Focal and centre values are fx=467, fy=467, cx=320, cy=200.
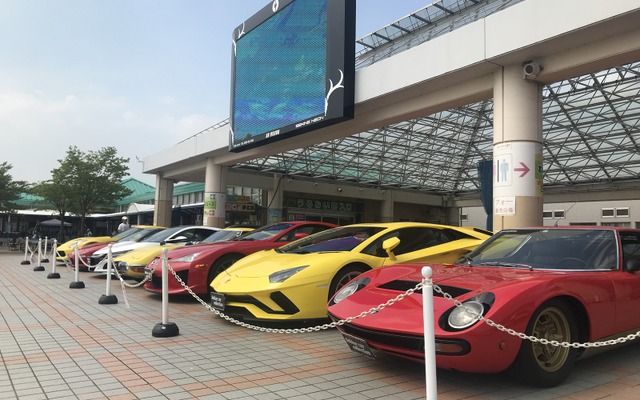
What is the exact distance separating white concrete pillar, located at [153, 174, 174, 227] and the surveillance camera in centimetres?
2304

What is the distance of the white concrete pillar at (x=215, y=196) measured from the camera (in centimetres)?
2089

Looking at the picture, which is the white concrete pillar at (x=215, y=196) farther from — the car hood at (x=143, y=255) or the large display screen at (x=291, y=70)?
the car hood at (x=143, y=255)

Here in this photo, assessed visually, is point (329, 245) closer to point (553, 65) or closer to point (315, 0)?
point (553, 65)

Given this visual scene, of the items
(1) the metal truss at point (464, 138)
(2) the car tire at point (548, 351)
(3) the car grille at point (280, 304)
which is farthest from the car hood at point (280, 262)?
(1) the metal truss at point (464, 138)

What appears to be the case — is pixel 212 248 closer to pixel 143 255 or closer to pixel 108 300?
pixel 108 300

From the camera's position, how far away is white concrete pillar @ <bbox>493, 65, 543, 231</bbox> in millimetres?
8820

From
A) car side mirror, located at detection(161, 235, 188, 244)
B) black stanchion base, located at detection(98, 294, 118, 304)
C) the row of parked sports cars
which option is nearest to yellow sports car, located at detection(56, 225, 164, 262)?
car side mirror, located at detection(161, 235, 188, 244)

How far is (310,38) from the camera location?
14.5 meters

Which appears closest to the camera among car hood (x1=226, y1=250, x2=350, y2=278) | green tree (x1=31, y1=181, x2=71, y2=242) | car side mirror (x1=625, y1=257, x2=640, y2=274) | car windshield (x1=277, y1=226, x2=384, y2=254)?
car side mirror (x1=625, y1=257, x2=640, y2=274)

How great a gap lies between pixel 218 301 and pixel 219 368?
1732mm

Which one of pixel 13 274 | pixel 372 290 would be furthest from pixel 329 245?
pixel 13 274

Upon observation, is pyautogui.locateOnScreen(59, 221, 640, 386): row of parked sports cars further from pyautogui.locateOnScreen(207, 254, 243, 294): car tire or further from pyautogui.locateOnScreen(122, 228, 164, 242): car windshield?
pyautogui.locateOnScreen(122, 228, 164, 242): car windshield

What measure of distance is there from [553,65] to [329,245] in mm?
5788

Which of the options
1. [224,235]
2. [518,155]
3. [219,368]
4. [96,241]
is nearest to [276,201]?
[96,241]
